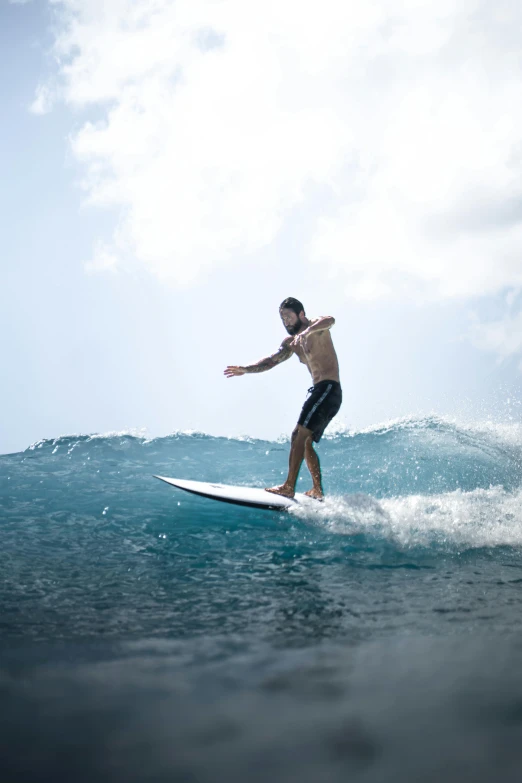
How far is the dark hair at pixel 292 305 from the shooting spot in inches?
243

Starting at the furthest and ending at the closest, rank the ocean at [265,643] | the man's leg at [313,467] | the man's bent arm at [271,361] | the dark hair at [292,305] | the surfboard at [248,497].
Answer: 1. the man's bent arm at [271,361]
2. the dark hair at [292,305]
3. the man's leg at [313,467]
4. the surfboard at [248,497]
5. the ocean at [265,643]

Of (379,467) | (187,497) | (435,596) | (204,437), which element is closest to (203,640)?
(435,596)

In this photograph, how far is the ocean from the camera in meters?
1.59

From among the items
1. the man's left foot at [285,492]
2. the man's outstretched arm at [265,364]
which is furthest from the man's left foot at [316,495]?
the man's outstretched arm at [265,364]

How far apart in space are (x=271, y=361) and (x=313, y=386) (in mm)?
677

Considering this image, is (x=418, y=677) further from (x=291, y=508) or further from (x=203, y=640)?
(x=291, y=508)

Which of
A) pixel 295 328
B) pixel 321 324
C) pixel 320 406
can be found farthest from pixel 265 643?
pixel 295 328

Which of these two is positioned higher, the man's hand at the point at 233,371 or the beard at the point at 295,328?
the beard at the point at 295,328

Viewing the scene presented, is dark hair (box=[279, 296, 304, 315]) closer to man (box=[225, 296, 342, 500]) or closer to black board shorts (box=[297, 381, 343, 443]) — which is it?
man (box=[225, 296, 342, 500])

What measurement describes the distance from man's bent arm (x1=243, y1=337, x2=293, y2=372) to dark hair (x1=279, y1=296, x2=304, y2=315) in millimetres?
439

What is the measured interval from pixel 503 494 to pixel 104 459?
7.86 metres

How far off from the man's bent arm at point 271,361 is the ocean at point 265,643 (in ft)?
5.40

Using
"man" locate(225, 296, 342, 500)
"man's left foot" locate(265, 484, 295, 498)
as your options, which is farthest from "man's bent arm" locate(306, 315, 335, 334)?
"man's left foot" locate(265, 484, 295, 498)

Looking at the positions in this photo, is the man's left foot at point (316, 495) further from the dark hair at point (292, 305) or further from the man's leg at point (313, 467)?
the dark hair at point (292, 305)
